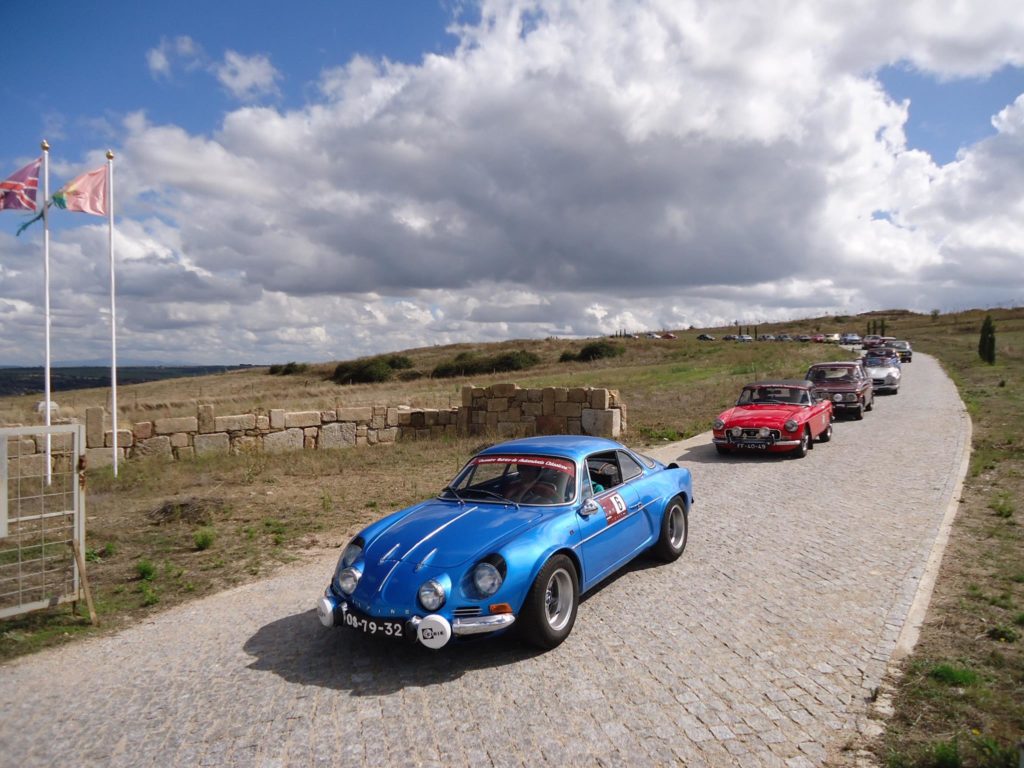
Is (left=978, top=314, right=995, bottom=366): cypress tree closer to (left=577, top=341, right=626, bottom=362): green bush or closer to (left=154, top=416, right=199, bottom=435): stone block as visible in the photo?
(left=577, top=341, right=626, bottom=362): green bush

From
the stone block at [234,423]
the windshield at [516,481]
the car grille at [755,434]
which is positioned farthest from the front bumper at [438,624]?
the stone block at [234,423]

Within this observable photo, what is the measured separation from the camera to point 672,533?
7.15 meters

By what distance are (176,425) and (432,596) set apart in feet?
40.2

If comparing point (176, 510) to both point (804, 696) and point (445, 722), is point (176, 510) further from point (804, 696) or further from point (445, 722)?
point (804, 696)

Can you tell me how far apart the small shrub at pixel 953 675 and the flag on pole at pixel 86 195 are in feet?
45.4

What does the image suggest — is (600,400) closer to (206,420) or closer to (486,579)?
(206,420)

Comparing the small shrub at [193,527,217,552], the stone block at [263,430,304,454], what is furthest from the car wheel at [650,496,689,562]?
the stone block at [263,430,304,454]

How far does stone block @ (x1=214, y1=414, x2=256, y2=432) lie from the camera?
50.4 feet

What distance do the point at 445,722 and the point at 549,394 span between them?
1386 centimetres

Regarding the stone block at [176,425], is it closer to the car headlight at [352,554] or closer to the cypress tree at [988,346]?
the car headlight at [352,554]

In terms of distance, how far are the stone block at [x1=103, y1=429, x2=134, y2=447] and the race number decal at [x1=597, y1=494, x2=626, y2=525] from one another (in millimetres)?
11637

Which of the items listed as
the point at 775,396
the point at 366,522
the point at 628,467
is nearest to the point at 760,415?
the point at 775,396

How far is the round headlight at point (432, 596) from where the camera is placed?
4.57 meters

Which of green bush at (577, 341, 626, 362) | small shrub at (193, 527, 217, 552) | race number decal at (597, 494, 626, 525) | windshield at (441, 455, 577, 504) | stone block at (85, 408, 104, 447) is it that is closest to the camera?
windshield at (441, 455, 577, 504)
